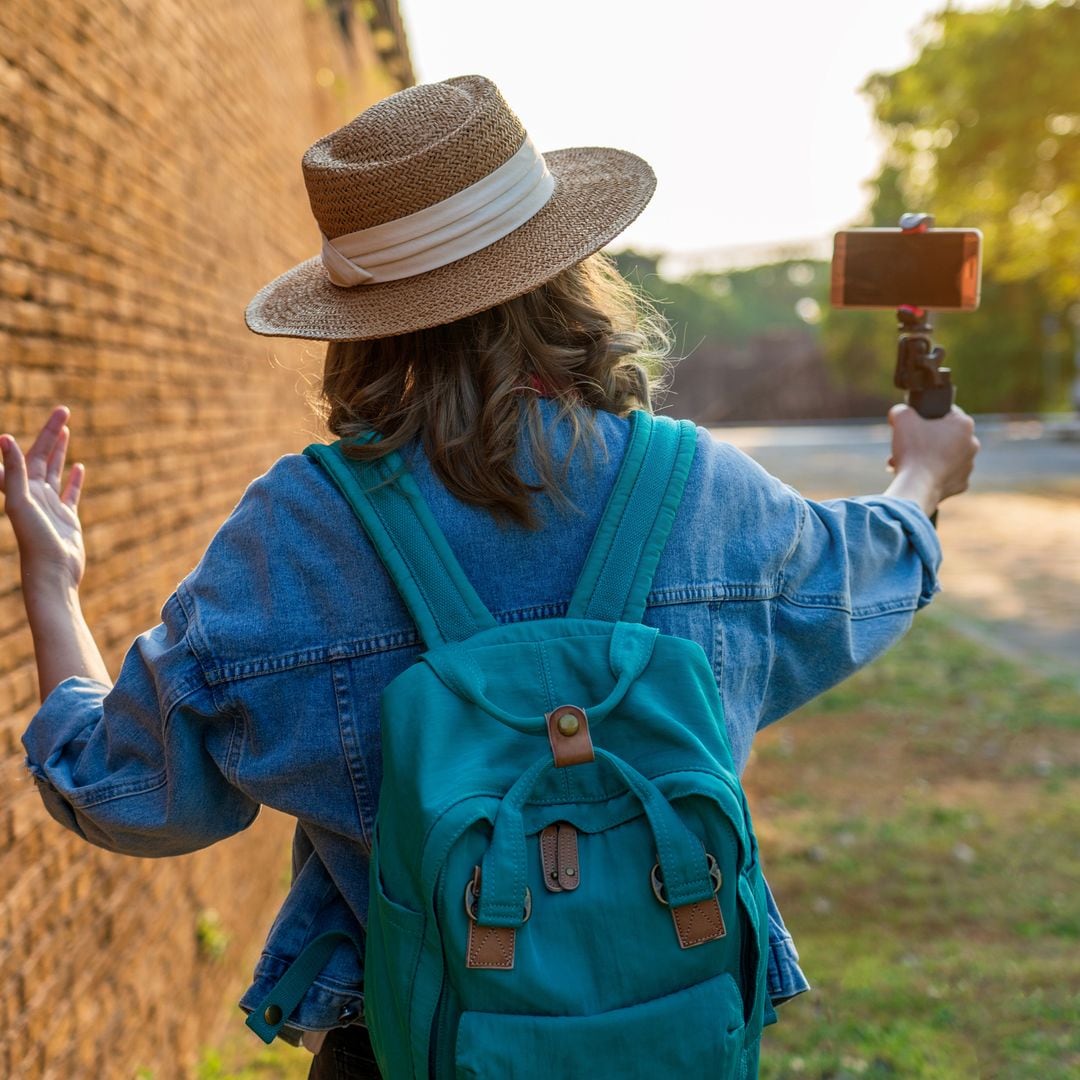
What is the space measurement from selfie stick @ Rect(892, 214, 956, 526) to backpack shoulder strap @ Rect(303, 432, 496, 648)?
951 millimetres

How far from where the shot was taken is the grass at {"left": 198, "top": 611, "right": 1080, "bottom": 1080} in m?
3.80

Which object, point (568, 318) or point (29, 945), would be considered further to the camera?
point (29, 945)

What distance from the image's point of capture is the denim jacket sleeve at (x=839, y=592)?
5.42ft

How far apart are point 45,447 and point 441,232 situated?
2.31ft

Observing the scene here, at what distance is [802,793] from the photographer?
619 cm

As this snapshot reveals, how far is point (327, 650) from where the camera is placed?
147 centimetres

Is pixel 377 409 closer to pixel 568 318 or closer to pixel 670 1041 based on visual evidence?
pixel 568 318

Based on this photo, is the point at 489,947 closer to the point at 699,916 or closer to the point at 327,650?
the point at 699,916

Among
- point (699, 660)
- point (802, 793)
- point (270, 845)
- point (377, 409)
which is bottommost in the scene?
point (802, 793)

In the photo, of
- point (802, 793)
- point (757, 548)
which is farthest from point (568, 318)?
point (802, 793)

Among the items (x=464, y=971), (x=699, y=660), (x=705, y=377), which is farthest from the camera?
(x=705, y=377)

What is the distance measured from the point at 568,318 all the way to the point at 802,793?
4965 mm

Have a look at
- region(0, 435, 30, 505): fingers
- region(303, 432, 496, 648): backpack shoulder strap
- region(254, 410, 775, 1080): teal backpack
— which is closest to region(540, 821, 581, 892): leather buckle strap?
region(254, 410, 775, 1080): teal backpack

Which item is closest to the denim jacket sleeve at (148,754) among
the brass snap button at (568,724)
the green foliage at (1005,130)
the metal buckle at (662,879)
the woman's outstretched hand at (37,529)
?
the woman's outstretched hand at (37,529)
